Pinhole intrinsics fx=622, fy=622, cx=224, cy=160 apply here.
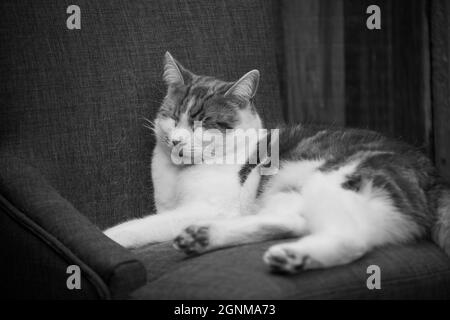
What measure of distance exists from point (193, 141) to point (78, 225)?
54cm

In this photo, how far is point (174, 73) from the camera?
86.9 inches

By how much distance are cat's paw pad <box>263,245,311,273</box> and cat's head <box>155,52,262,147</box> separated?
73 cm

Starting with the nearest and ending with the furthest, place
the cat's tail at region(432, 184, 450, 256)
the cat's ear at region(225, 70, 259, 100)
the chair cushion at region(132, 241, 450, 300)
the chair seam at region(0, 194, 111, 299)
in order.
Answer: the chair cushion at region(132, 241, 450, 300) → the chair seam at region(0, 194, 111, 299) → the cat's tail at region(432, 184, 450, 256) → the cat's ear at region(225, 70, 259, 100)

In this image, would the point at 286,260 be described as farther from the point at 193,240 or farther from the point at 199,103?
the point at 199,103

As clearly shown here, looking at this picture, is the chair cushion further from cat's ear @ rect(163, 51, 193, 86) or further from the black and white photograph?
cat's ear @ rect(163, 51, 193, 86)

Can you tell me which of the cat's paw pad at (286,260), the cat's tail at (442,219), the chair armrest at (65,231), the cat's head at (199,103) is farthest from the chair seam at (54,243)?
the cat's tail at (442,219)

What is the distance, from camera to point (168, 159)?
2.22 metres

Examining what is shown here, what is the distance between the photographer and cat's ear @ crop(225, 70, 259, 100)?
7.11 ft

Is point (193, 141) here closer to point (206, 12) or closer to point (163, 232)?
point (163, 232)

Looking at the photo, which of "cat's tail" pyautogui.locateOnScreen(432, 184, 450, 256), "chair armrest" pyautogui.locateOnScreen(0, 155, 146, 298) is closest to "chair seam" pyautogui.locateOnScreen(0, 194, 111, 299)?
"chair armrest" pyautogui.locateOnScreen(0, 155, 146, 298)

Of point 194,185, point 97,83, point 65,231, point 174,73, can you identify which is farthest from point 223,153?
point 65,231

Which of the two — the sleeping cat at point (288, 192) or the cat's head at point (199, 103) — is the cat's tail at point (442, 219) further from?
the cat's head at point (199, 103)

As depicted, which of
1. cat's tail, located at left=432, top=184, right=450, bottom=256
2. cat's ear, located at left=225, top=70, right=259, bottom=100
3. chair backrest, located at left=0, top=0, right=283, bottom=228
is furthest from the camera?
cat's ear, located at left=225, top=70, right=259, bottom=100
